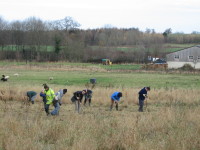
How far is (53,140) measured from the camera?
7.82m

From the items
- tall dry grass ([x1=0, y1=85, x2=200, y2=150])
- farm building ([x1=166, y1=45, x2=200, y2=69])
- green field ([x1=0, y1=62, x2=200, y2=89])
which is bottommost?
green field ([x1=0, y1=62, x2=200, y2=89])

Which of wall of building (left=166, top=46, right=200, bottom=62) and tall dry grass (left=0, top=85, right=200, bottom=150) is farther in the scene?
wall of building (left=166, top=46, right=200, bottom=62)

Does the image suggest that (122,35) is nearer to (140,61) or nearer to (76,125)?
(140,61)

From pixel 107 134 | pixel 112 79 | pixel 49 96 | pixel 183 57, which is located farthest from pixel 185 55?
pixel 107 134

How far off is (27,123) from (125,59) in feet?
222

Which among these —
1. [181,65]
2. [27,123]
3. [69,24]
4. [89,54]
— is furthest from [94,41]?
[27,123]

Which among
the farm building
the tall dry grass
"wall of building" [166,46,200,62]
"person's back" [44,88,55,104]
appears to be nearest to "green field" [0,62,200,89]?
"person's back" [44,88,55,104]

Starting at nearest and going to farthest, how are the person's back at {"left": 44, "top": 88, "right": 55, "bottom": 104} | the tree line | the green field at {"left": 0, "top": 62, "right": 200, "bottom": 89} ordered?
the person's back at {"left": 44, "top": 88, "right": 55, "bottom": 104}, the green field at {"left": 0, "top": 62, "right": 200, "bottom": 89}, the tree line

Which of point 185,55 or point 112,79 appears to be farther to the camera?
point 185,55

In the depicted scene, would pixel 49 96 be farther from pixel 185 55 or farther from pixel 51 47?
pixel 51 47

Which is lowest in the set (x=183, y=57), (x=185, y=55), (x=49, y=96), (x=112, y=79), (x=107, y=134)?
(x=112, y=79)

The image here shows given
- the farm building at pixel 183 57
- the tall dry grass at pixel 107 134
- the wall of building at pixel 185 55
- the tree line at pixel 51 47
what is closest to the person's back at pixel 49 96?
the tall dry grass at pixel 107 134

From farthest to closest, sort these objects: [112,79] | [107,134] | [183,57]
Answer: [183,57], [112,79], [107,134]

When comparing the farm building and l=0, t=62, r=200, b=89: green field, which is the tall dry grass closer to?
l=0, t=62, r=200, b=89: green field
